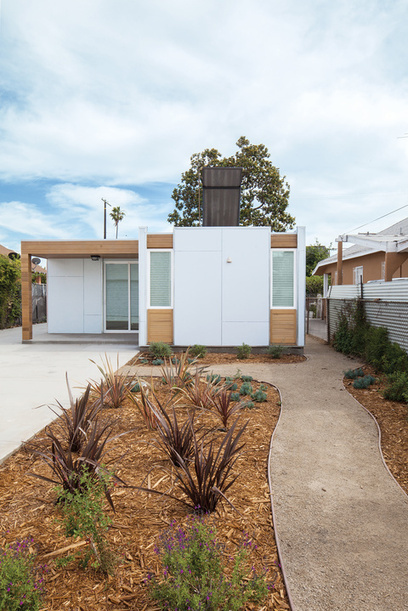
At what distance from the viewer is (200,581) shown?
1719mm

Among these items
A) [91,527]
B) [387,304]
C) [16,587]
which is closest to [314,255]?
[387,304]

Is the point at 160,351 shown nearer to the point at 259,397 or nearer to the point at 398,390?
the point at 259,397

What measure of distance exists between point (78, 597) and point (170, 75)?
13.1 meters

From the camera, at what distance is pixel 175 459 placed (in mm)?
3186

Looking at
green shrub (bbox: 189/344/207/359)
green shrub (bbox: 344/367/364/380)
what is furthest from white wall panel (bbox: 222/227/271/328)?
green shrub (bbox: 344/367/364/380)

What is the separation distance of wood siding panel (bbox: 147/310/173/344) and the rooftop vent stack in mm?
2634

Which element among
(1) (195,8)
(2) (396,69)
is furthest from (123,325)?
(2) (396,69)

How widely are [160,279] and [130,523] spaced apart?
24.6 feet

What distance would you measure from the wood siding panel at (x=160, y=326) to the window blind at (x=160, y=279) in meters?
0.19

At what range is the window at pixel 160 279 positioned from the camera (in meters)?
9.67

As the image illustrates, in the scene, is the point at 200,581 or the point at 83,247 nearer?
the point at 200,581

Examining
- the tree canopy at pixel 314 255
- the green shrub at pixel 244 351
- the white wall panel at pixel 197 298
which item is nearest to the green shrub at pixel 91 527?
the green shrub at pixel 244 351

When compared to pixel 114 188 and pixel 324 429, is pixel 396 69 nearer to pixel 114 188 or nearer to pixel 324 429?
pixel 324 429

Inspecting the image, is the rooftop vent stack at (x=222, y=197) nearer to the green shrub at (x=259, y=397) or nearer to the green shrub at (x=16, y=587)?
the green shrub at (x=259, y=397)
